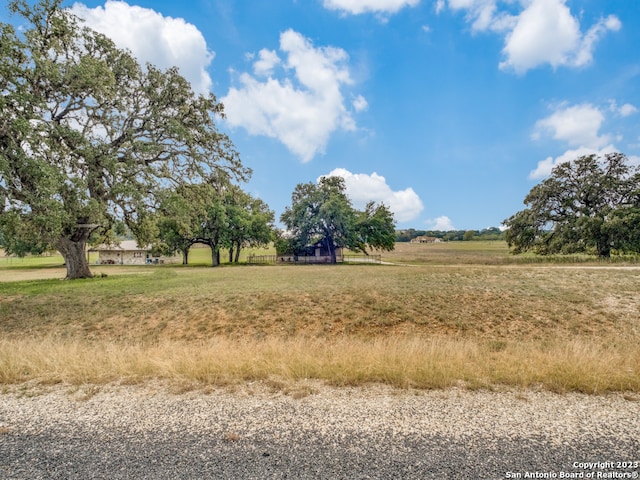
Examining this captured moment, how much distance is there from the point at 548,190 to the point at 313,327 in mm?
41078

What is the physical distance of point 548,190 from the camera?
39.8m

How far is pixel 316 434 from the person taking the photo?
354 centimetres

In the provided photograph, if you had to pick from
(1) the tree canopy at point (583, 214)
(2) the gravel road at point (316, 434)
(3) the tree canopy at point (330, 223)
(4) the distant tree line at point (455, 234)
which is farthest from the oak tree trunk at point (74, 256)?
(4) the distant tree line at point (455, 234)

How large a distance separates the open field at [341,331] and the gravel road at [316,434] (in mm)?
521

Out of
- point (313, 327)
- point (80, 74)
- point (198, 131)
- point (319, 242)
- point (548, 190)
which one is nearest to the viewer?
point (313, 327)

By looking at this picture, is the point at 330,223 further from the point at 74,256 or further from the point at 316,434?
the point at 316,434

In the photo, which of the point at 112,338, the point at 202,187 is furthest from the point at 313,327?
the point at 202,187

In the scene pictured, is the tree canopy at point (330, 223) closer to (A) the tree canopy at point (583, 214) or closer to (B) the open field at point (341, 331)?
(A) the tree canopy at point (583, 214)

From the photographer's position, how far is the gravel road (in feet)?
9.75

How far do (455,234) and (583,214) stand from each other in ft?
348

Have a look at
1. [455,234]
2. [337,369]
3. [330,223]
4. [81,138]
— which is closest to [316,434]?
[337,369]

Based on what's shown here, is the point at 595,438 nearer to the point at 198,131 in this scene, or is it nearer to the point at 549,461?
the point at 549,461

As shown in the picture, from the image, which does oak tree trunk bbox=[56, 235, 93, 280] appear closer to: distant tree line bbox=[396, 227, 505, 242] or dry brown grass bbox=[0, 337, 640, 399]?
dry brown grass bbox=[0, 337, 640, 399]

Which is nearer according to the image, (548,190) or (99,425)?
(99,425)
